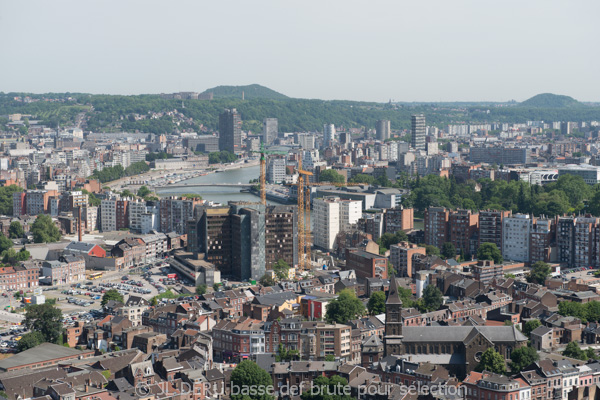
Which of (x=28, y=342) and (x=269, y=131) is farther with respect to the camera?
(x=269, y=131)

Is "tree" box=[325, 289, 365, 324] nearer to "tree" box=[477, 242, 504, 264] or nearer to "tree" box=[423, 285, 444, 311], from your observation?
"tree" box=[423, 285, 444, 311]

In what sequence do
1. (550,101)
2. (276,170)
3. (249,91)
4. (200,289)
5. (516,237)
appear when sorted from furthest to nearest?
1. (550,101)
2. (249,91)
3. (276,170)
4. (516,237)
5. (200,289)

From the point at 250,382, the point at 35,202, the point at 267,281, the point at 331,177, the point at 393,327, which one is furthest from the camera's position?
the point at 331,177

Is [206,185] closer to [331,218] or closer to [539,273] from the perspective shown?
[331,218]

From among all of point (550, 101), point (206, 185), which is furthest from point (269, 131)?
point (550, 101)

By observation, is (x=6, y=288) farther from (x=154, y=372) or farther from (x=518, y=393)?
(x=518, y=393)

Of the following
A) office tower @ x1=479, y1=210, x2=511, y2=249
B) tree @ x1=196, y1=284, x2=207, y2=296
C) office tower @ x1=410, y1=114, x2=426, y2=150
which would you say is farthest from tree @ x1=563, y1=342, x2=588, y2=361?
office tower @ x1=410, y1=114, x2=426, y2=150

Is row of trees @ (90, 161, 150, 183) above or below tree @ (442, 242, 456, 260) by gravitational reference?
above
